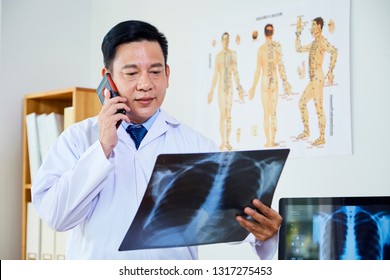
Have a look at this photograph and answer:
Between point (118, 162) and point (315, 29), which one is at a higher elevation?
point (315, 29)

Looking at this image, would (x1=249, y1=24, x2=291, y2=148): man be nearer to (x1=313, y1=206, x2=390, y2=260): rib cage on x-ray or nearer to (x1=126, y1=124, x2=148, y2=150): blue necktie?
(x1=126, y1=124, x2=148, y2=150): blue necktie

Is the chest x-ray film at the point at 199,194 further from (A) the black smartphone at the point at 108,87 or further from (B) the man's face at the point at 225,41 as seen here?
(B) the man's face at the point at 225,41

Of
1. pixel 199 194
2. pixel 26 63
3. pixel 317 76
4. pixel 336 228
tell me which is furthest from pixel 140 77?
pixel 26 63

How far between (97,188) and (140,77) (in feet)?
0.82

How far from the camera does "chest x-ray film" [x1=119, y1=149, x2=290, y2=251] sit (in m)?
1.10

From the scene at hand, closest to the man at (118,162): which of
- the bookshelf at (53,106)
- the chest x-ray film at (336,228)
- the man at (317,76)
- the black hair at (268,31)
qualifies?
the chest x-ray film at (336,228)

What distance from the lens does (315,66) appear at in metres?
1.93

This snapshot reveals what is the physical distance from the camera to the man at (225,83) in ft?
7.06

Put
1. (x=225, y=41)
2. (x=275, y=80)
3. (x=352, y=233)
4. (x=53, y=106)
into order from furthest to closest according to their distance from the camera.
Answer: (x=53, y=106)
(x=225, y=41)
(x=275, y=80)
(x=352, y=233)

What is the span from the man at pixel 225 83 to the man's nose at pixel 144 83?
2.59 feet

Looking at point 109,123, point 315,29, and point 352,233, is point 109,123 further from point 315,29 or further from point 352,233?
point 315,29

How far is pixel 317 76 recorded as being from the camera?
Result: 192 cm

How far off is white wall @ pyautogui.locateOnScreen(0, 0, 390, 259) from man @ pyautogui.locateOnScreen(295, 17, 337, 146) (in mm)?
64
